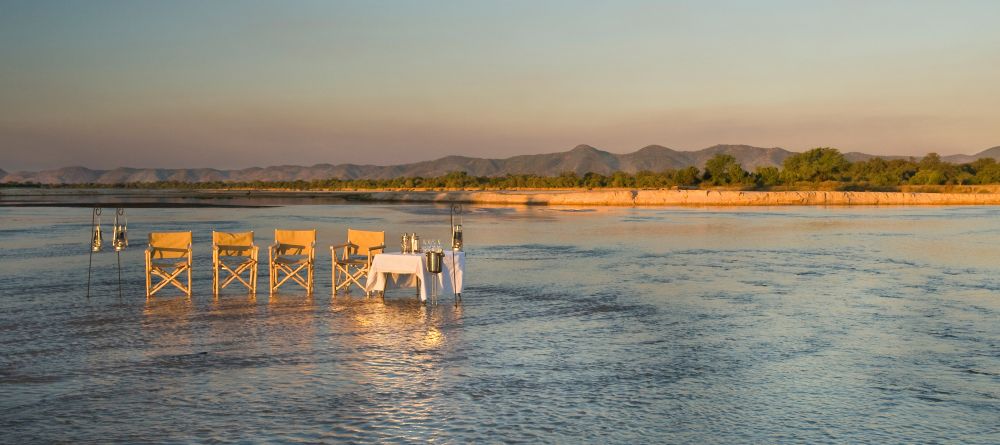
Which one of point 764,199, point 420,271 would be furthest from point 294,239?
point 764,199

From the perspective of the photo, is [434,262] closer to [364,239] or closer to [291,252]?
[364,239]

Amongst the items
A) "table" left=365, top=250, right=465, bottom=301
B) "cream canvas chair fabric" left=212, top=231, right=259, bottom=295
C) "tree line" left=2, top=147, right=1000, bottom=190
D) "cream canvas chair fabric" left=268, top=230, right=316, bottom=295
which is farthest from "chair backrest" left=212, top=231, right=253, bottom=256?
"tree line" left=2, top=147, right=1000, bottom=190

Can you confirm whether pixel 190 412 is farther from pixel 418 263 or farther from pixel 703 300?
pixel 703 300

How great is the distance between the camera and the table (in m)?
13.2

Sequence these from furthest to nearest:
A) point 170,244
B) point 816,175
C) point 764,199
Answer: point 816,175 < point 764,199 < point 170,244

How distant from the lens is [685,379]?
8.09 m

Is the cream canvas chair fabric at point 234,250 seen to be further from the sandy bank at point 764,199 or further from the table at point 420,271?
the sandy bank at point 764,199

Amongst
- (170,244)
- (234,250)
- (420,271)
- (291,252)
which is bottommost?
(420,271)

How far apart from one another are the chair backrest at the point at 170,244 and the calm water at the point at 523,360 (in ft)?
2.76

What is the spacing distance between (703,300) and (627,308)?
1.74 meters

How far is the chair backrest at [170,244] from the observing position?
14.0 m

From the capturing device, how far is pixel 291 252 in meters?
15.4

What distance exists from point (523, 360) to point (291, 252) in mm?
7760

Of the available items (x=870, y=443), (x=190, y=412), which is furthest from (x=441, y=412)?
(x=870, y=443)
